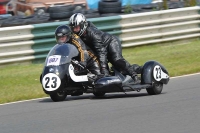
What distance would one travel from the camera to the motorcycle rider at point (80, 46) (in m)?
8.76

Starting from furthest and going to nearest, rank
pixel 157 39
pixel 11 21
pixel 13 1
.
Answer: pixel 13 1, pixel 11 21, pixel 157 39

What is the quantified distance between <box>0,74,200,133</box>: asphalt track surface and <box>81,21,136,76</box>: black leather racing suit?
0.47 m

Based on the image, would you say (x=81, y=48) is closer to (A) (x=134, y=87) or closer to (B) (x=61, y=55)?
(B) (x=61, y=55)

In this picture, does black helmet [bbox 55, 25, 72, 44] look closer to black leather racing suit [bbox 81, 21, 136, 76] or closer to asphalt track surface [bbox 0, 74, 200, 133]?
black leather racing suit [bbox 81, 21, 136, 76]

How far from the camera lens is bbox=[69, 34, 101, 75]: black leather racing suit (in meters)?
8.79

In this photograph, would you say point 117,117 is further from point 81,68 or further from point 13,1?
point 13,1

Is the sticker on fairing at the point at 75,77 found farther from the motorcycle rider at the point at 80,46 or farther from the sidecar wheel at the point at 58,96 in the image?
the sidecar wheel at the point at 58,96

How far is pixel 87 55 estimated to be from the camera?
885cm

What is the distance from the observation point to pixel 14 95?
384 inches

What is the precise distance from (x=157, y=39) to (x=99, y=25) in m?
1.80

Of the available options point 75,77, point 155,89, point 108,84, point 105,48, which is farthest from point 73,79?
point 155,89

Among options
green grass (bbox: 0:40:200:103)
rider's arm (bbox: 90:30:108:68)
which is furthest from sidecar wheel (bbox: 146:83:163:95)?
green grass (bbox: 0:40:200:103)

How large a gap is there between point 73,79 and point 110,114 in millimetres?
1535

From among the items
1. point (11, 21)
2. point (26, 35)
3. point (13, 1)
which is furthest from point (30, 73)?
point (13, 1)
